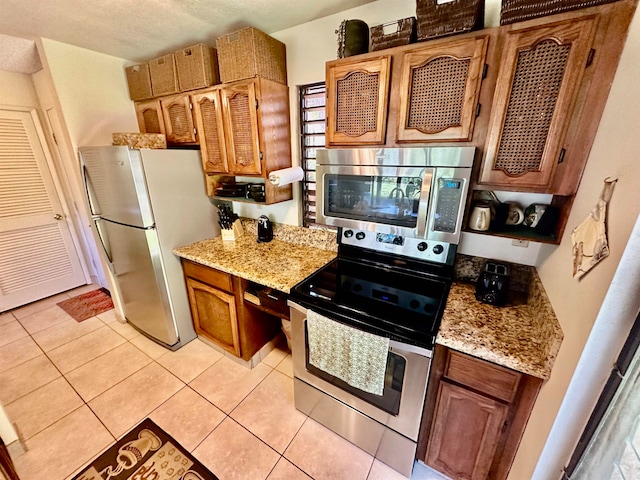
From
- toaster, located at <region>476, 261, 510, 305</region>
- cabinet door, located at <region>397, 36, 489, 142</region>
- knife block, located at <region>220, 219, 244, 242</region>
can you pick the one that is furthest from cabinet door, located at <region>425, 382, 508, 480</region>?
knife block, located at <region>220, 219, 244, 242</region>

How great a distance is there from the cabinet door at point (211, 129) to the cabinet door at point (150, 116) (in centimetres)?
46

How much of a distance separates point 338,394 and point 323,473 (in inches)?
15.9

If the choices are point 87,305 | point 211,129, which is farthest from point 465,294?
point 87,305

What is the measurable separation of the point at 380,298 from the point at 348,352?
319 millimetres

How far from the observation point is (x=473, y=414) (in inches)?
44.2

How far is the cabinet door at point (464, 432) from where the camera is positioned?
1.09 metres

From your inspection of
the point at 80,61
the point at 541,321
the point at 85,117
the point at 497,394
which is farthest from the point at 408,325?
A: the point at 80,61

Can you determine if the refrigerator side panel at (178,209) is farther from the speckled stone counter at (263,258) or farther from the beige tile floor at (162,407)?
the beige tile floor at (162,407)

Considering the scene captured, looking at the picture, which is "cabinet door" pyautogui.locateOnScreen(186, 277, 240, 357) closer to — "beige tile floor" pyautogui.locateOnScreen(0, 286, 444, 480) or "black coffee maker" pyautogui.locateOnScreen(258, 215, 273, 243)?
"beige tile floor" pyautogui.locateOnScreen(0, 286, 444, 480)

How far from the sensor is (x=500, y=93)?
1.03 metres

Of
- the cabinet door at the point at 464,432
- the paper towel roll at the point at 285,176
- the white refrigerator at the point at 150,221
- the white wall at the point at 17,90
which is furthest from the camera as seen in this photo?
the white wall at the point at 17,90

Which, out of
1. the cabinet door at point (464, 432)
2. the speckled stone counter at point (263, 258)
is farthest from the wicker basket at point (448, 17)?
the cabinet door at point (464, 432)

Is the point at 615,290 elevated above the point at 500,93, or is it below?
below

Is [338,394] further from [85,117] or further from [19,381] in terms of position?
[85,117]
